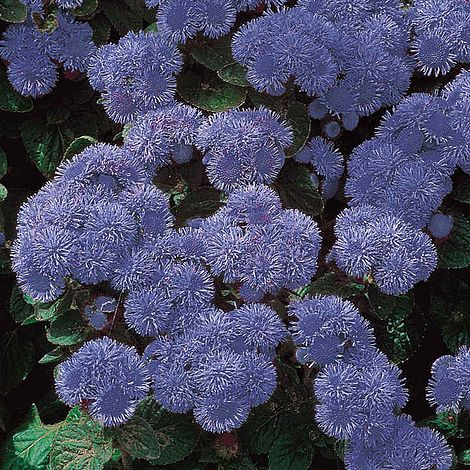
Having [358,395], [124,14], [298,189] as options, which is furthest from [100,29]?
[358,395]

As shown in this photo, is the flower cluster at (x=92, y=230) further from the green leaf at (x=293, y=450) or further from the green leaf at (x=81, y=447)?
the green leaf at (x=293, y=450)

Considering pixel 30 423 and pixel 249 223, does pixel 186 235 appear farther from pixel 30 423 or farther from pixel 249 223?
pixel 30 423

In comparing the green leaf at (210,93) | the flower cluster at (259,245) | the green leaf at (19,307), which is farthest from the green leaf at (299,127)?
the green leaf at (19,307)

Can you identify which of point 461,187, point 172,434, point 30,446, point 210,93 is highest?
point 210,93

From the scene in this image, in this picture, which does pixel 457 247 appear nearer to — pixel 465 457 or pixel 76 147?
pixel 465 457

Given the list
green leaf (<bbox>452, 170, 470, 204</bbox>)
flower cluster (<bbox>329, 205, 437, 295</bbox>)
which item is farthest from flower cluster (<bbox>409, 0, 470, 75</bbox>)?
flower cluster (<bbox>329, 205, 437, 295</bbox>)

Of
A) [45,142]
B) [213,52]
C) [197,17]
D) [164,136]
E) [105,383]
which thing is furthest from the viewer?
[45,142]
